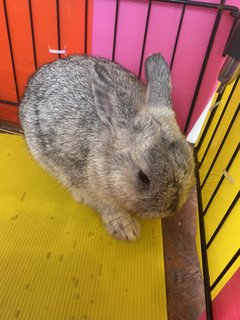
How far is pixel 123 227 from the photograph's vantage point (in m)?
1.47

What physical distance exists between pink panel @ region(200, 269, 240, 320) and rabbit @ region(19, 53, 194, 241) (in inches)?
12.6

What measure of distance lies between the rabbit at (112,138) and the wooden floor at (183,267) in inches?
10.4

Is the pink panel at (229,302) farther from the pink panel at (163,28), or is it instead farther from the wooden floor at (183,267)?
the pink panel at (163,28)

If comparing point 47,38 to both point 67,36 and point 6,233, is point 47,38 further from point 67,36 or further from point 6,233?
point 6,233

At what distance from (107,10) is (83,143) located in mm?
824

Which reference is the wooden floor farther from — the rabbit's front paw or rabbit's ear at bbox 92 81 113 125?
rabbit's ear at bbox 92 81 113 125

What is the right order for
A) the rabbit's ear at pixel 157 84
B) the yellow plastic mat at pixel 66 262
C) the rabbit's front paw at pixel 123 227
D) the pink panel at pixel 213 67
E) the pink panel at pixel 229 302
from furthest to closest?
1. the pink panel at pixel 213 67
2. the rabbit's front paw at pixel 123 227
3. the rabbit's ear at pixel 157 84
4. the yellow plastic mat at pixel 66 262
5. the pink panel at pixel 229 302

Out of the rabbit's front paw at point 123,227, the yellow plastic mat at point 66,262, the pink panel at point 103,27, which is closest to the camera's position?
the yellow plastic mat at point 66,262

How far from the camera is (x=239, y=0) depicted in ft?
4.91

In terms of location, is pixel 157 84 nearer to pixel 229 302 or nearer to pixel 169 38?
pixel 169 38

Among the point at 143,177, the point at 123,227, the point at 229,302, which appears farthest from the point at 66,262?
the point at 229,302

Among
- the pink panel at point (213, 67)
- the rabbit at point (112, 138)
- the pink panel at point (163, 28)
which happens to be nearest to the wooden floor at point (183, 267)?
the rabbit at point (112, 138)

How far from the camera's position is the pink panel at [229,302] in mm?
983

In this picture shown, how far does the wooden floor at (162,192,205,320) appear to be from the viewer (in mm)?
1381
